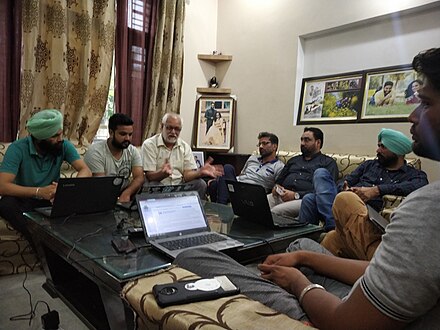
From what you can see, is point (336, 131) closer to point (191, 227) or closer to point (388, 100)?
point (388, 100)

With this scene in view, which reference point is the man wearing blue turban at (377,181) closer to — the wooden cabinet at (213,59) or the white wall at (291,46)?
the white wall at (291,46)

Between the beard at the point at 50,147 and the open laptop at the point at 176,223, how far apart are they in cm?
113

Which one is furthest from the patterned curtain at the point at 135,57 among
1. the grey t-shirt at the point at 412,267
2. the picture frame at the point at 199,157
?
the grey t-shirt at the point at 412,267

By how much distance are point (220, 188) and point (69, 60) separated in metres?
1.85

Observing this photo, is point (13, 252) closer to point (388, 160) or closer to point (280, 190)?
point (280, 190)

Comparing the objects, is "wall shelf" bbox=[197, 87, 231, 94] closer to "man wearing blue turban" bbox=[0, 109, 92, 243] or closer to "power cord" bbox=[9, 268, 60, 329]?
"man wearing blue turban" bbox=[0, 109, 92, 243]

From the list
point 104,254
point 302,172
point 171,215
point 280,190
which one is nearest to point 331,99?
point 302,172

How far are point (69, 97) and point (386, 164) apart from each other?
2841 mm

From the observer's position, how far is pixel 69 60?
3.16 m

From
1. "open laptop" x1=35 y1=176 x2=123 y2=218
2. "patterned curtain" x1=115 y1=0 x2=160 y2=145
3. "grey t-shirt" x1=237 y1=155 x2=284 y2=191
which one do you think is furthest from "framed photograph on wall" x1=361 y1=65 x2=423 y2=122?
"open laptop" x1=35 y1=176 x2=123 y2=218

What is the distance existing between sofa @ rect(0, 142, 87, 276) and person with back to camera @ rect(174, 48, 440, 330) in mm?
1617

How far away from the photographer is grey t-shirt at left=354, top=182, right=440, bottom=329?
0.52 metres

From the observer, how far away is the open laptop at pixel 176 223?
125 cm

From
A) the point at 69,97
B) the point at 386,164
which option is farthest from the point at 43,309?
the point at 386,164
